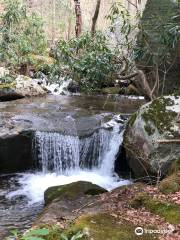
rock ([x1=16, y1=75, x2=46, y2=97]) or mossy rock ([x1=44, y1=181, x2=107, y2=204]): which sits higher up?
rock ([x1=16, y1=75, x2=46, y2=97])

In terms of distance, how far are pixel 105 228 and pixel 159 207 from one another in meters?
0.86

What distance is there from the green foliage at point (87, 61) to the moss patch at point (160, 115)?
3.29 ft

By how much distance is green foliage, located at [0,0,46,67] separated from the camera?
1337 cm

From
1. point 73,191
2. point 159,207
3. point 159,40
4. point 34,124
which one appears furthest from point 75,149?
point 159,207

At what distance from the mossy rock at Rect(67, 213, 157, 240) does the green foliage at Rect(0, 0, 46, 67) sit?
322 inches

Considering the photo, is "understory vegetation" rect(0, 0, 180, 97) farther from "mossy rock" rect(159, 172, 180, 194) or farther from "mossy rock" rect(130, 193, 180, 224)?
"mossy rock" rect(130, 193, 180, 224)

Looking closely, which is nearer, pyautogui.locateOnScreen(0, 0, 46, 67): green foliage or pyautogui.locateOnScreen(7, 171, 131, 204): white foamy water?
pyautogui.locateOnScreen(7, 171, 131, 204): white foamy water

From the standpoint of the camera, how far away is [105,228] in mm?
4574

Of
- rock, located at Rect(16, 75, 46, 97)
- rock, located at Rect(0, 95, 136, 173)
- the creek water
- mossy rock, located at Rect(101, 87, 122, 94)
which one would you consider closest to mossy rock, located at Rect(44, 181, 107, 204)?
the creek water

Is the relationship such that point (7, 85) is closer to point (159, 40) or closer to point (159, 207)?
point (159, 40)

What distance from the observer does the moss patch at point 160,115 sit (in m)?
7.55

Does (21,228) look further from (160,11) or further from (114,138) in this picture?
(160,11)

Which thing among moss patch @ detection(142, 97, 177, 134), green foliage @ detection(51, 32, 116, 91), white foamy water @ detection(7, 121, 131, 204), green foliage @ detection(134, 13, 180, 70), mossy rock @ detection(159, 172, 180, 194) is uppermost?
green foliage @ detection(134, 13, 180, 70)

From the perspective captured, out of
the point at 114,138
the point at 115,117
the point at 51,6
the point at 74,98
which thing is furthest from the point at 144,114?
the point at 51,6
